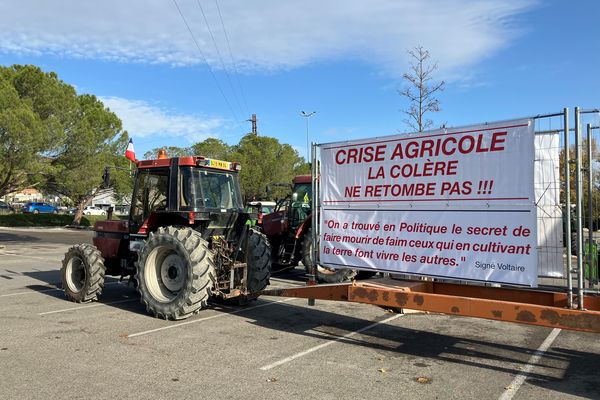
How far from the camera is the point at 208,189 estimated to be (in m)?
8.30

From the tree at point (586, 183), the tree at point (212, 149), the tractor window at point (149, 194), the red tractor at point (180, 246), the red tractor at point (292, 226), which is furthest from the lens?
the tree at point (212, 149)

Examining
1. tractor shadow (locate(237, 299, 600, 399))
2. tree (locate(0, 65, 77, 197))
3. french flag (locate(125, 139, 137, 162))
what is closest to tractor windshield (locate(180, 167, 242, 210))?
tractor shadow (locate(237, 299, 600, 399))

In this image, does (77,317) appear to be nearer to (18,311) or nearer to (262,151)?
(18,311)

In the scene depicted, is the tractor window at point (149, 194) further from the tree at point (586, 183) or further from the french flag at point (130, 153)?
the tree at point (586, 183)

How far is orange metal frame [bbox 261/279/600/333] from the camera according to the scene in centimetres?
466

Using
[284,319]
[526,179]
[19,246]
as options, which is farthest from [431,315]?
[19,246]

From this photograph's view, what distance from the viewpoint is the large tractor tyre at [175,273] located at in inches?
281

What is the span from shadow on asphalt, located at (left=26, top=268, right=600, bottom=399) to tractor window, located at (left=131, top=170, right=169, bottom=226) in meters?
1.65

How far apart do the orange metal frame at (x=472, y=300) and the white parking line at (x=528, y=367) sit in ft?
2.06

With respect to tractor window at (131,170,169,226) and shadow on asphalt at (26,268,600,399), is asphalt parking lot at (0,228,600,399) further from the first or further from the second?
tractor window at (131,170,169,226)

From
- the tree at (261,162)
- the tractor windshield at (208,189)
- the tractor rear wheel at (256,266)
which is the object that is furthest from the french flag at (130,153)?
the tree at (261,162)

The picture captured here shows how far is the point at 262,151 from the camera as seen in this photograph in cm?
4272

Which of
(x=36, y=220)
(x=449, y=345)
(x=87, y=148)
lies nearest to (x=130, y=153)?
(x=449, y=345)

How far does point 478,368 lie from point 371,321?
242 centimetres
